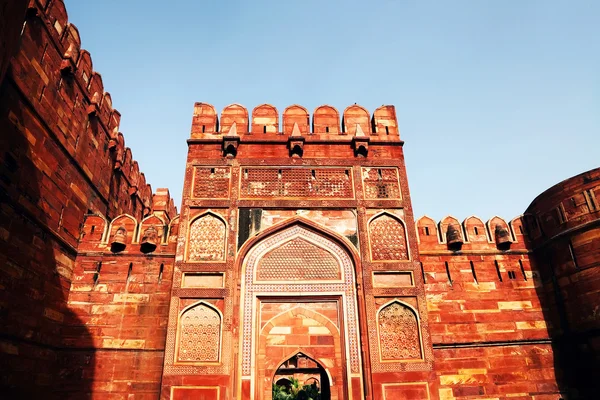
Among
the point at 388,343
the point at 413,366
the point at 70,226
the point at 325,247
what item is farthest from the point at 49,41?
the point at 413,366

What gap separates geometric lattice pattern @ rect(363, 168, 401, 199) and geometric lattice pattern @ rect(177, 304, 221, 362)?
385cm

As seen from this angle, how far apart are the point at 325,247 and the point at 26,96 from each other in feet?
18.8

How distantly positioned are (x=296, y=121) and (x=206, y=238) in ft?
11.1

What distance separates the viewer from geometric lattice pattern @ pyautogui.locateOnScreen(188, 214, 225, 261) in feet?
25.3

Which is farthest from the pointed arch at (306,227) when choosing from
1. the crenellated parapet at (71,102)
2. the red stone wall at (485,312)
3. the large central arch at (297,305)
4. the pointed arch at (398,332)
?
the crenellated parapet at (71,102)

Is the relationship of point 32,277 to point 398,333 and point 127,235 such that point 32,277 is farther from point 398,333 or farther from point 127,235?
point 398,333

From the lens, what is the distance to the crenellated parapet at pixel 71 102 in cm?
686

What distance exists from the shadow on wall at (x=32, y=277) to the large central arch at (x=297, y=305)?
3.07 metres

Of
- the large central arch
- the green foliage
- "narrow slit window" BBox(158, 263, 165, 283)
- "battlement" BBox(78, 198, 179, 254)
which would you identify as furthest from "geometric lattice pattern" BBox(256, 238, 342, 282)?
the green foliage

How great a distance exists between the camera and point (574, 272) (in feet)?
26.1

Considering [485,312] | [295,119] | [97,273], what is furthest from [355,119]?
[97,273]

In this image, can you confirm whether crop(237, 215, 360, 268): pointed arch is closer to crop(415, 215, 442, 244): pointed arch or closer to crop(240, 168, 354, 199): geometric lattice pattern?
crop(240, 168, 354, 199): geometric lattice pattern

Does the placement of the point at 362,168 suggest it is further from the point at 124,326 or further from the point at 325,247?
the point at 124,326

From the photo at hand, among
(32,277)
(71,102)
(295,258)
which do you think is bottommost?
(32,277)
